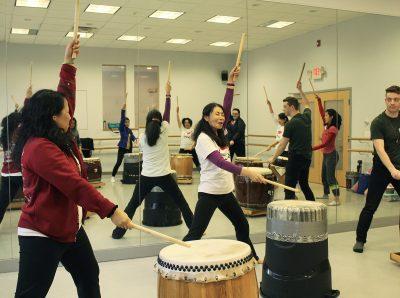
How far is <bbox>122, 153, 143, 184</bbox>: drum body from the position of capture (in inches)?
172

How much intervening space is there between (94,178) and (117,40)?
1.40 metres

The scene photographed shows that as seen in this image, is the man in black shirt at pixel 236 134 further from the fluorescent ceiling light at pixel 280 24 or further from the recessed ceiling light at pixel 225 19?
the fluorescent ceiling light at pixel 280 24

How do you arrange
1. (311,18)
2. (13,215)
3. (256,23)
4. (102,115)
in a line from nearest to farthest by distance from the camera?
1. (13,215)
2. (102,115)
3. (256,23)
4. (311,18)

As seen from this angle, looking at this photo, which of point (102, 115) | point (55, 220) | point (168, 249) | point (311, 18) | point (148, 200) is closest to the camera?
point (55, 220)

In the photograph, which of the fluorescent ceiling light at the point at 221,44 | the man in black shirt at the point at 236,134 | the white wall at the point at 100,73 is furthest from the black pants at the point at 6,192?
the fluorescent ceiling light at the point at 221,44

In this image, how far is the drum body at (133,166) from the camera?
14.3 feet

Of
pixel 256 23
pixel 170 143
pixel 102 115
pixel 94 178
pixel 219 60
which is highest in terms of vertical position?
pixel 256 23

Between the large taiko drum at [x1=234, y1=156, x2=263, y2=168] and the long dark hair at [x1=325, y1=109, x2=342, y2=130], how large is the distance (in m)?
1.15

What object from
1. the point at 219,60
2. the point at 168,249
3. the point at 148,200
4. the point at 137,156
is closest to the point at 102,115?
the point at 137,156

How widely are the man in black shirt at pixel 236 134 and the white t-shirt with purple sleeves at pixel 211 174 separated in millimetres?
1615

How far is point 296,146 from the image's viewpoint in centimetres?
496

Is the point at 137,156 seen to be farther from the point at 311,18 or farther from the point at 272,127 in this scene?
the point at 311,18

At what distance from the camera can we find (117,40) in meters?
4.34

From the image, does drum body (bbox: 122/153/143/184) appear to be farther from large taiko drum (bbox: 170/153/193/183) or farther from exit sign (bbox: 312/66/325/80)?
exit sign (bbox: 312/66/325/80)
